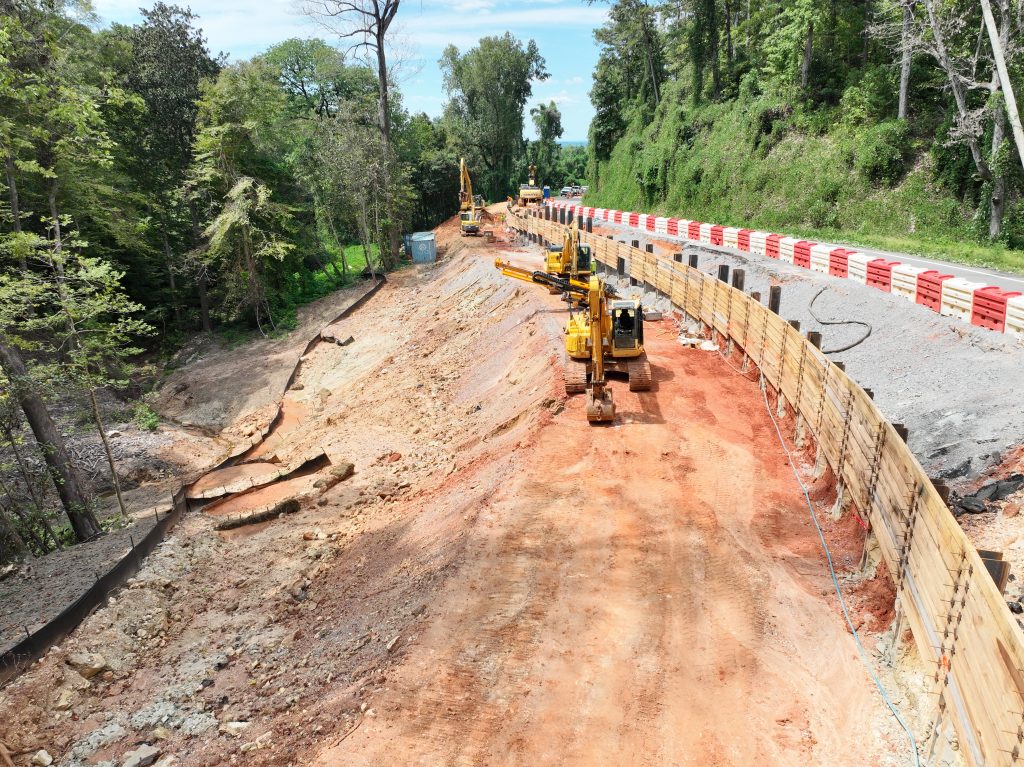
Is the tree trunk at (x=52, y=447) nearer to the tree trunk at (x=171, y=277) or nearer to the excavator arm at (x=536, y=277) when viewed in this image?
the excavator arm at (x=536, y=277)

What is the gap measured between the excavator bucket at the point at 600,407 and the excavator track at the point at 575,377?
926 millimetres

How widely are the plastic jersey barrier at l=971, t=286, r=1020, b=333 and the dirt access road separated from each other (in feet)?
17.5

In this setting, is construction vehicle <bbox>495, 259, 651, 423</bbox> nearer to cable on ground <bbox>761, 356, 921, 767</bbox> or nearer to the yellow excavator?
cable on ground <bbox>761, 356, 921, 767</bbox>

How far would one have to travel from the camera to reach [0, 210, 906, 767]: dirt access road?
7.12 m

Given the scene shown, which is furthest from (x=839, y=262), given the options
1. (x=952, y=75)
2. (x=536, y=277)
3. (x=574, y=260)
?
(x=536, y=277)

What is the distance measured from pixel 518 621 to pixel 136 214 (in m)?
29.9

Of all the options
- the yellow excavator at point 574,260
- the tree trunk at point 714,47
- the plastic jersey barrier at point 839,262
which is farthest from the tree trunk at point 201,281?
the tree trunk at point 714,47

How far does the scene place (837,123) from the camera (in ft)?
115

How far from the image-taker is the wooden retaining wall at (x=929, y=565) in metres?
5.12

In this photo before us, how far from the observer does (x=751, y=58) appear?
45.0 meters

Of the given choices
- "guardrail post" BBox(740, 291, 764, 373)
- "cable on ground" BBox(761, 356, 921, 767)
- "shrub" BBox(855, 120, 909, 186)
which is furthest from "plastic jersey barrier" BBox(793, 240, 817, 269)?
"cable on ground" BBox(761, 356, 921, 767)

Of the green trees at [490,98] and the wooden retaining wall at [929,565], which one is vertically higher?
the green trees at [490,98]

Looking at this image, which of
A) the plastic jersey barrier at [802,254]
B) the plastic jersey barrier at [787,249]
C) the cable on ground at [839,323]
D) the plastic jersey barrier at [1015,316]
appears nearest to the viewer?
the plastic jersey barrier at [1015,316]

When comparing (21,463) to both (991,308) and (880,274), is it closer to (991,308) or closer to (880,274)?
(991,308)
